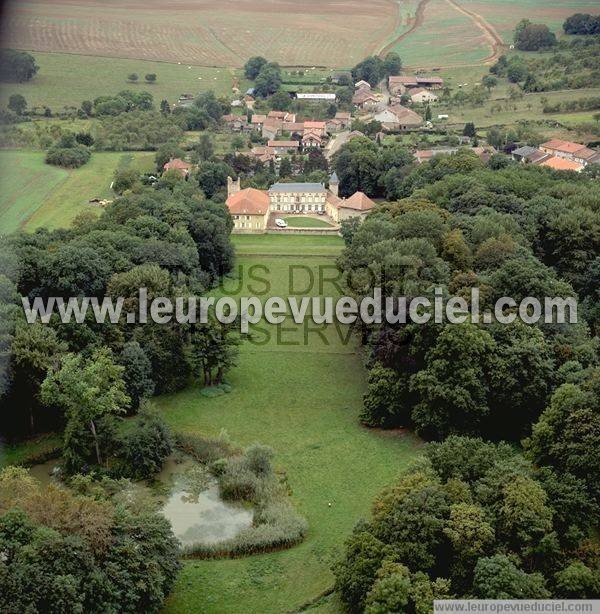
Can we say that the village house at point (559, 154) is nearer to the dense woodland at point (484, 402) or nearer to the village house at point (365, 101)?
the dense woodland at point (484, 402)

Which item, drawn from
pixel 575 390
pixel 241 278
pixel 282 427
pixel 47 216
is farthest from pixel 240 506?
pixel 47 216

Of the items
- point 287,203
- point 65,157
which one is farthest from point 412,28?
point 287,203

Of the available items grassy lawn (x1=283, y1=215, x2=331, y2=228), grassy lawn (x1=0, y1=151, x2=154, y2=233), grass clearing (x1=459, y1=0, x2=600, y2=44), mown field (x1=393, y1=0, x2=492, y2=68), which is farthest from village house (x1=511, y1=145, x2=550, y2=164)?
grass clearing (x1=459, y1=0, x2=600, y2=44)

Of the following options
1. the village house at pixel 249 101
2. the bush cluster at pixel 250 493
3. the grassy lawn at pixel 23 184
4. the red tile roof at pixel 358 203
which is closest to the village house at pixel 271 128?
the village house at pixel 249 101

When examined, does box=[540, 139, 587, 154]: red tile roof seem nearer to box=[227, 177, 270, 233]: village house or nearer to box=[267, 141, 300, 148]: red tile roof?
box=[267, 141, 300, 148]: red tile roof

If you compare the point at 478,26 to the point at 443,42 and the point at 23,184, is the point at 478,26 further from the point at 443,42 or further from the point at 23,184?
the point at 23,184

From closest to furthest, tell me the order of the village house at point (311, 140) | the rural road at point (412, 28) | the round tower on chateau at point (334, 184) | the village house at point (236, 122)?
the round tower on chateau at point (334, 184), the village house at point (311, 140), the village house at point (236, 122), the rural road at point (412, 28)
